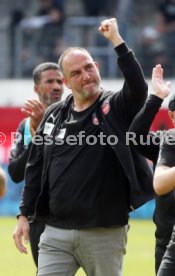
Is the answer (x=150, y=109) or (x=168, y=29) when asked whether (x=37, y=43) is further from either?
(x=150, y=109)

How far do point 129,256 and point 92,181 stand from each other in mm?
6025

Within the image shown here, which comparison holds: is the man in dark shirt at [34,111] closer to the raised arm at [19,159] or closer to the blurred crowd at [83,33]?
the raised arm at [19,159]

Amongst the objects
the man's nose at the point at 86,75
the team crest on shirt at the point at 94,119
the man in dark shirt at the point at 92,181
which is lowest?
the man in dark shirt at the point at 92,181

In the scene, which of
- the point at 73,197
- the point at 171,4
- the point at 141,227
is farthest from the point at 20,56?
the point at 73,197

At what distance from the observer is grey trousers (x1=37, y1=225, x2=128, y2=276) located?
6.48 metres

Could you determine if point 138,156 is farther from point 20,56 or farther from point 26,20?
A: point 26,20

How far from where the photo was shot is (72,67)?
22.1 ft

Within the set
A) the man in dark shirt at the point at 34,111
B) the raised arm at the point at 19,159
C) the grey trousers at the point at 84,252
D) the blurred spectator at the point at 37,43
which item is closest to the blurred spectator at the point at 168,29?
the blurred spectator at the point at 37,43

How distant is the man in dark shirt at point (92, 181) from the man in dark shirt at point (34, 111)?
3.27 ft

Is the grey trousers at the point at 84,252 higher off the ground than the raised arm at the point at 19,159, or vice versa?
the raised arm at the point at 19,159

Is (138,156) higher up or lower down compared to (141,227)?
higher up

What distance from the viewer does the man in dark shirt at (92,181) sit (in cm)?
648

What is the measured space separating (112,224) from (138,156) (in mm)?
562

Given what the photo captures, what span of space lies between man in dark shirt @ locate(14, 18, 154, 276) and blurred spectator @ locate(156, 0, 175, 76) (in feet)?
45.1
